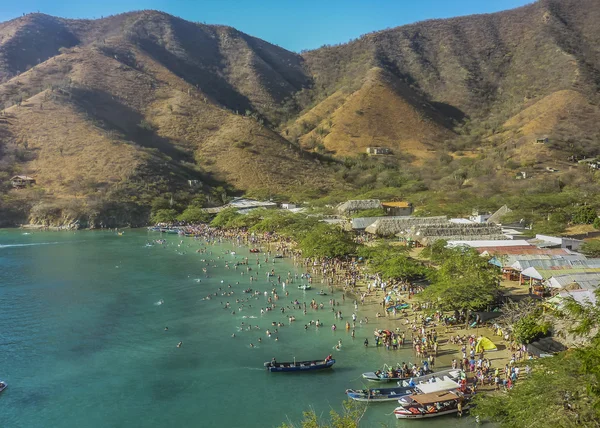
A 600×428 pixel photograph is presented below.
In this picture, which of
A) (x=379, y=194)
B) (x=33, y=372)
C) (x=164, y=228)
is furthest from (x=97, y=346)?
(x=379, y=194)

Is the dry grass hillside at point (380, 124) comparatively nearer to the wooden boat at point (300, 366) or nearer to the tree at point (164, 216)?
the tree at point (164, 216)

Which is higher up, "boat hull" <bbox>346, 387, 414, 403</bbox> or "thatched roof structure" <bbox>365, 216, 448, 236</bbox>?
"thatched roof structure" <bbox>365, 216, 448, 236</bbox>

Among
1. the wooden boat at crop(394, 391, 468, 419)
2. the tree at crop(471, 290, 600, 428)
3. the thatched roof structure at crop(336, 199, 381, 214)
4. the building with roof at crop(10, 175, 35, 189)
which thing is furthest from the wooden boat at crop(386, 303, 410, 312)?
the building with roof at crop(10, 175, 35, 189)

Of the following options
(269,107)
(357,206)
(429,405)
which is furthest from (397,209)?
(269,107)

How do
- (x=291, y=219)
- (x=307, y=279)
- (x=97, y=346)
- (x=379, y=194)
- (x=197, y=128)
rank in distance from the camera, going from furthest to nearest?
(x=197, y=128) → (x=379, y=194) → (x=291, y=219) → (x=307, y=279) → (x=97, y=346)

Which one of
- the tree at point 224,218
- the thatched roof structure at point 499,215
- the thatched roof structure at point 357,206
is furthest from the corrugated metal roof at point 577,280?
the tree at point 224,218

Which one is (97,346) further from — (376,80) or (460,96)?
(460,96)

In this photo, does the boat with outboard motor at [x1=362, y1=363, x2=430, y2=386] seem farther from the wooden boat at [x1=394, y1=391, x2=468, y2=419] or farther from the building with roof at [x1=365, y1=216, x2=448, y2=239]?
the building with roof at [x1=365, y1=216, x2=448, y2=239]
